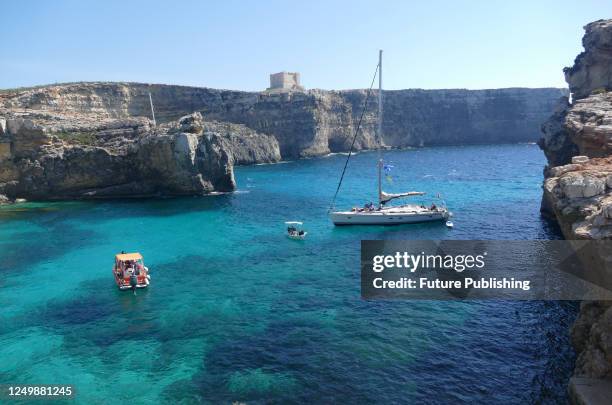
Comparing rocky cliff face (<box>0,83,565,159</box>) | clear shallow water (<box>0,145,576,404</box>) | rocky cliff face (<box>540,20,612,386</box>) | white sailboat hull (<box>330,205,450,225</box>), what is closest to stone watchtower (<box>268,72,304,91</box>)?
rocky cliff face (<box>0,83,565,159</box>)

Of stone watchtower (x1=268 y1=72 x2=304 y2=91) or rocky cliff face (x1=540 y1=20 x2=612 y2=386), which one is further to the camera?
stone watchtower (x1=268 y1=72 x2=304 y2=91)

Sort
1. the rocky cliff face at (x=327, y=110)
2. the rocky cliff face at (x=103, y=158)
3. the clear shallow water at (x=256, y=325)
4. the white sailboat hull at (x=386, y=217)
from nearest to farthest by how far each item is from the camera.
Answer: the clear shallow water at (x=256, y=325)
the white sailboat hull at (x=386, y=217)
the rocky cliff face at (x=103, y=158)
the rocky cliff face at (x=327, y=110)

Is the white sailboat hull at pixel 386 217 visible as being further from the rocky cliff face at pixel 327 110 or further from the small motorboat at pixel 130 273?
the rocky cliff face at pixel 327 110

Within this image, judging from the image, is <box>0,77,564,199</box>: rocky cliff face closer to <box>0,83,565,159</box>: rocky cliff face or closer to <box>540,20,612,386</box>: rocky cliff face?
Result: <box>0,83,565,159</box>: rocky cliff face

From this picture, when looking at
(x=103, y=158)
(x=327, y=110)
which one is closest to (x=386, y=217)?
(x=103, y=158)

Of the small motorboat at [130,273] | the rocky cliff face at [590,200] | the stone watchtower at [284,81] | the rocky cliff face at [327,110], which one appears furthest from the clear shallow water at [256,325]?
the stone watchtower at [284,81]

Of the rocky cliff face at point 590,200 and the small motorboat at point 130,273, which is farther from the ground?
the rocky cliff face at point 590,200

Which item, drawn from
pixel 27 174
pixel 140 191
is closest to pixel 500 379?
pixel 140 191
